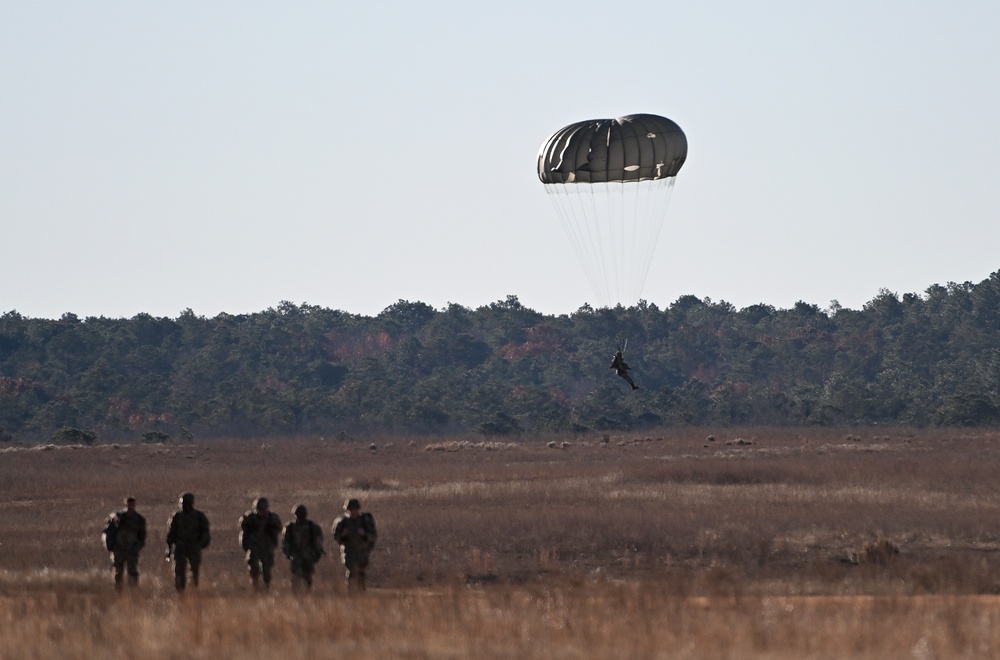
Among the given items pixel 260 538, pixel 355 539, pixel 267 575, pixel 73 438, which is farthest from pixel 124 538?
pixel 73 438

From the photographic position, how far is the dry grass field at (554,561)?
1430cm

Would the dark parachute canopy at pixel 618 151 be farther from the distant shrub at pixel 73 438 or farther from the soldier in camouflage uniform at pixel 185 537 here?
the distant shrub at pixel 73 438

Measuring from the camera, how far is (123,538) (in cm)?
1883

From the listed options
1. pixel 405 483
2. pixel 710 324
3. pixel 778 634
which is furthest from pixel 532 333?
pixel 778 634

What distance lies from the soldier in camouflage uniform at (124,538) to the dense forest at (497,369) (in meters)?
54.5

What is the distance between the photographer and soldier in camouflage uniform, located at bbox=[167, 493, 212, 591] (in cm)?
1861

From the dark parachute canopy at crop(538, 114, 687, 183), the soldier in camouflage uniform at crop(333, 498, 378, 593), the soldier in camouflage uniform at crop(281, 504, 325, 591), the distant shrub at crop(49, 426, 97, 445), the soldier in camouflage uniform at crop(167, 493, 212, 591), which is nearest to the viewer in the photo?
the soldier in camouflage uniform at crop(333, 498, 378, 593)


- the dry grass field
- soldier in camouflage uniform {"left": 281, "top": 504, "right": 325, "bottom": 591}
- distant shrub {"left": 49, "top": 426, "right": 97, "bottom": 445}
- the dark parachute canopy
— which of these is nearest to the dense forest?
distant shrub {"left": 49, "top": 426, "right": 97, "bottom": 445}

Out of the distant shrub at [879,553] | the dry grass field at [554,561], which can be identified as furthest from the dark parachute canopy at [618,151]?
the distant shrub at [879,553]

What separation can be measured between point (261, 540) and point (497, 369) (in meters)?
108

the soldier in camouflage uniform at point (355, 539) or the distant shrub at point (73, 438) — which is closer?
the soldier in camouflage uniform at point (355, 539)

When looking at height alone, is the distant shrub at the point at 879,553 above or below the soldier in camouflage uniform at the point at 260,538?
below

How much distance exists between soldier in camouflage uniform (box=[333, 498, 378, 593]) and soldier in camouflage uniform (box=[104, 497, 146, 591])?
A: 264 cm

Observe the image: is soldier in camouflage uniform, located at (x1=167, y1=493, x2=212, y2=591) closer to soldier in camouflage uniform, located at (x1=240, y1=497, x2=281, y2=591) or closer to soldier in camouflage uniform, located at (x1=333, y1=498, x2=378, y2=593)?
soldier in camouflage uniform, located at (x1=240, y1=497, x2=281, y2=591)
